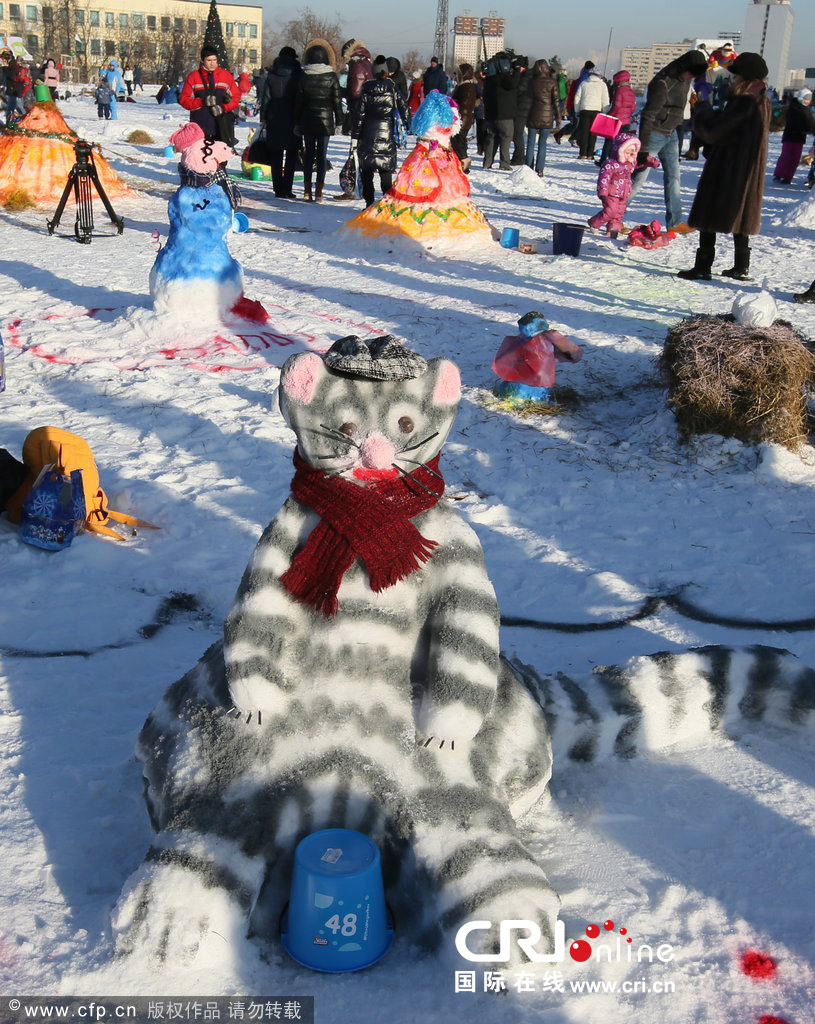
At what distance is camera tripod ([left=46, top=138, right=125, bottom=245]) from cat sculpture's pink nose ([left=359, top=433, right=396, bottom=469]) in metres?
8.48

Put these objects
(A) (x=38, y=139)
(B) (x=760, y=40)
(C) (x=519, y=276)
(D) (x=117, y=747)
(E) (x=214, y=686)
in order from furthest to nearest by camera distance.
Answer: (B) (x=760, y=40) < (A) (x=38, y=139) < (C) (x=519, y=276) < (D) (x=117, y=747) < (E) (x=214, y=686)

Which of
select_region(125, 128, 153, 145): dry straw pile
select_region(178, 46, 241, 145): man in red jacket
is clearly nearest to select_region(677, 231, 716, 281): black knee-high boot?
select_region(178, 46, 241, 145): man in red jacket

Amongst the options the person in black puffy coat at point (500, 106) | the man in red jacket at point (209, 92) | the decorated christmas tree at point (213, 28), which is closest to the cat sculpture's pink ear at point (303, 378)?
the man in red jacket at point (209, 92)

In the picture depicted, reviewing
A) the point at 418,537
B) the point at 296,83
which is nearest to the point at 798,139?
the point at 296,83

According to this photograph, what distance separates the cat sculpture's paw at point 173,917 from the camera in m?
2.00

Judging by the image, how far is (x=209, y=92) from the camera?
411 inches

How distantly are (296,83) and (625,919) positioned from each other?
38.1 feet

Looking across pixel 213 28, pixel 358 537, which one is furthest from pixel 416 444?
pixel 213 28

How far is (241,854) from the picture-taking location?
6.91ft

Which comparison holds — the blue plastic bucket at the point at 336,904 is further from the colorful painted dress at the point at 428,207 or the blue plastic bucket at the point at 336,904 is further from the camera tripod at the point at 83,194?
the camera tripod at the point at 83,194

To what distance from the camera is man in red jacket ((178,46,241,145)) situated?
10297 mm

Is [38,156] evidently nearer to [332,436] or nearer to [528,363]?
[528,363]

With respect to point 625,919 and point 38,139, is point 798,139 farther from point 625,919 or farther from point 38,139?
point 625,919

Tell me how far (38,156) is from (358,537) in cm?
1102
